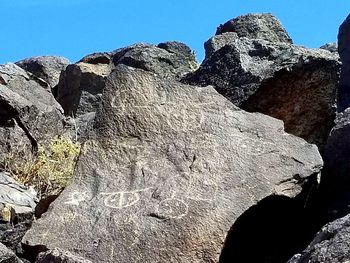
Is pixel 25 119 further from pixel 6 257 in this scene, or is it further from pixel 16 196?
pixel 6 257

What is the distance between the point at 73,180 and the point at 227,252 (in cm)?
94

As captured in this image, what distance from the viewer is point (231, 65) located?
6016 millimetres

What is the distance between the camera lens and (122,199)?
443 cm

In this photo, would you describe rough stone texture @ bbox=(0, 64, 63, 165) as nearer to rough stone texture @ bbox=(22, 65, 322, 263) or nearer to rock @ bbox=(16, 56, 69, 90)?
rough stone texture @ bbox=(22, 65, 322, 263)

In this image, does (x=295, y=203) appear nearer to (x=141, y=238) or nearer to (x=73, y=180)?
(x=141, y=238)

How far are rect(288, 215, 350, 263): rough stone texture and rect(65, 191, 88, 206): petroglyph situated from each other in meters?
1.64

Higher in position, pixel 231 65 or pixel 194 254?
pixel 231 65

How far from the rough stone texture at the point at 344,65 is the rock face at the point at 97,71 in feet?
7.58

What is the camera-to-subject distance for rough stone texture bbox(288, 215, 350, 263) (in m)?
2.79

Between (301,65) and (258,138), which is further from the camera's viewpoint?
(301,65)

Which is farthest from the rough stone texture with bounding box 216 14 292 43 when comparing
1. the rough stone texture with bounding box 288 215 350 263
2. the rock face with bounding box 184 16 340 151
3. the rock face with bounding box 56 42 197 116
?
the rough stone texture with bounding box 288 215 350 263

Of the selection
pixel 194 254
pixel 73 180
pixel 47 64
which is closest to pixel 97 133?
pixel 73 180

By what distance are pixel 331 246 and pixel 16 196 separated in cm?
347

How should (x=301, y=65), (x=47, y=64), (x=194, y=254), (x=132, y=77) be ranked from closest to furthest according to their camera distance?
(x=194, y=254) < (x=132, y=77) < (x=301, y=65) < (x=47, y=64)
